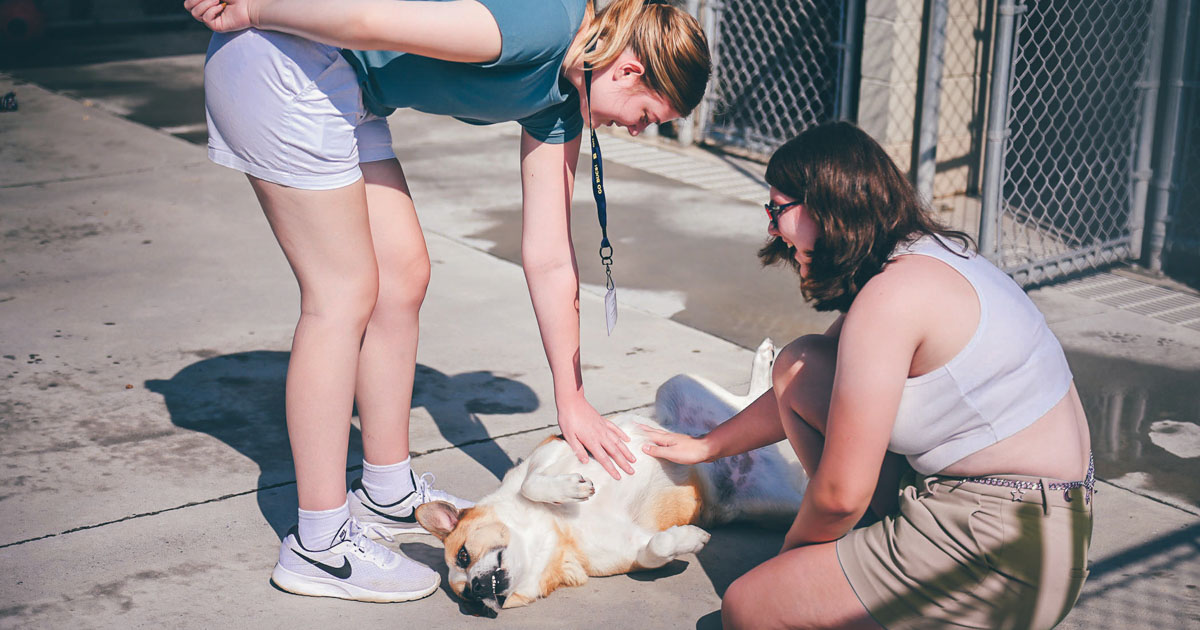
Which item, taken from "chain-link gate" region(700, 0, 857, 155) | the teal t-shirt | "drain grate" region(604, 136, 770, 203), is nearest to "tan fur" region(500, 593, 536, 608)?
the teal t-shirt

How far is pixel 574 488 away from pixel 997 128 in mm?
2991

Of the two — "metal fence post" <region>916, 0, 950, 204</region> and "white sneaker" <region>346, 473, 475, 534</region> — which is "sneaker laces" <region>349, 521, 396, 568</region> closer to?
"white sneaker" <region>346, 473, 475, 534</region>

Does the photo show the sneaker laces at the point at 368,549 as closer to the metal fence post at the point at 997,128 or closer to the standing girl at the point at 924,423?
the standing girl at the point at 924,423

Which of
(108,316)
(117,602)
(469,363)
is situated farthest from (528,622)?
(108,316)

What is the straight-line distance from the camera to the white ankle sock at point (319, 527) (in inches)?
108

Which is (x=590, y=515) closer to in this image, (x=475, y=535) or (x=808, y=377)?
(x=475, y=535)

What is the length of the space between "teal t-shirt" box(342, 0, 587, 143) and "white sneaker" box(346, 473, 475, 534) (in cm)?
111

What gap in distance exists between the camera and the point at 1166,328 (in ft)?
15.3

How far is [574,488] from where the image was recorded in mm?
2762

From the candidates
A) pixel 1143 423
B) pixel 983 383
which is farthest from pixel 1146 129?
pixel 983 383

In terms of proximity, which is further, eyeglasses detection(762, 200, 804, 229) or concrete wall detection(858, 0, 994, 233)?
concrete wall detection(858, 0, 994, 233)

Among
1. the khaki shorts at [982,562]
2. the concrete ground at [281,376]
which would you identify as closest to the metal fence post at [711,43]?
the concrete ground at [281,376]

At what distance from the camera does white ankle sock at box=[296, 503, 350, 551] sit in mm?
2746

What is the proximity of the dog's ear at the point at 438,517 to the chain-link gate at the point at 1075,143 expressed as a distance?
3147mm
